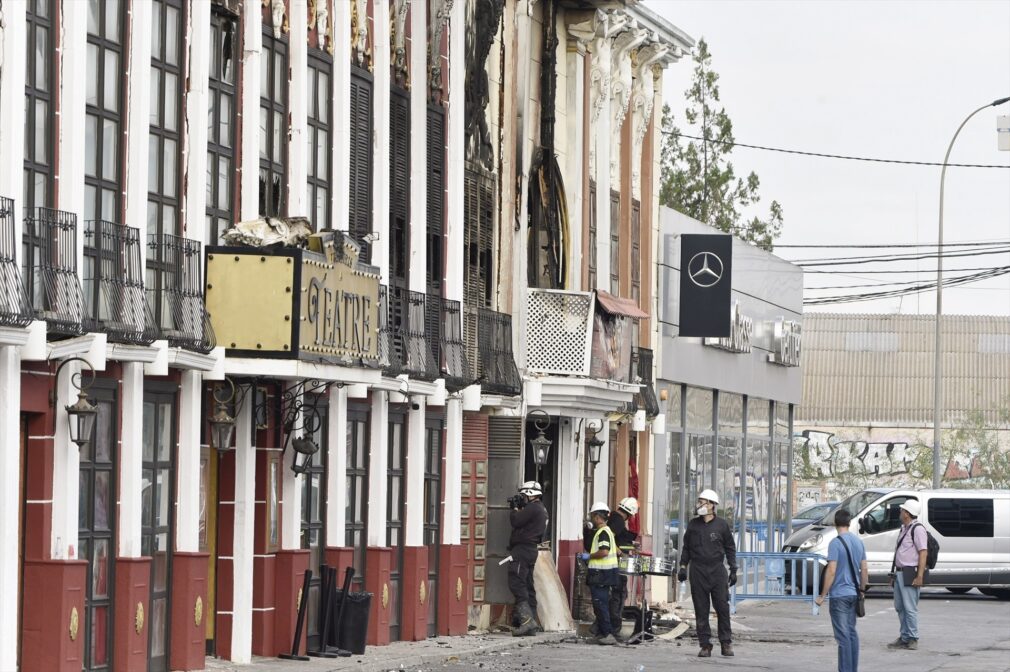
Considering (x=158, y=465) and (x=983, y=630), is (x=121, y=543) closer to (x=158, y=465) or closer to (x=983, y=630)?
(x=158, y=465)

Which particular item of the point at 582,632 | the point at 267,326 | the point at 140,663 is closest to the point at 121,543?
the point at 140,663

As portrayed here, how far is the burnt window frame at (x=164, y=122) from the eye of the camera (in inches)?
779

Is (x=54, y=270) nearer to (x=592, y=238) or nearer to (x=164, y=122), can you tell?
(x=164, y=122)

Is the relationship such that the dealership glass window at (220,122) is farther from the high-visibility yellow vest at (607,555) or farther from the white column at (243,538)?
the high-visibility yellow vest at (607,555)

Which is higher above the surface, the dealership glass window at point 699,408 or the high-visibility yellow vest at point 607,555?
the dealership glass window at point 699,408

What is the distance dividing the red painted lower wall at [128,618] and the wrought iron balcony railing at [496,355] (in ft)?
31.5

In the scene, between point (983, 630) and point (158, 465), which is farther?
point (983, 630)

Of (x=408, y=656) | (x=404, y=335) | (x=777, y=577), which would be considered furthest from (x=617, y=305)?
(x=408, y=656)

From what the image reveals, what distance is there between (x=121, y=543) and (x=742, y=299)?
25770 millimetres

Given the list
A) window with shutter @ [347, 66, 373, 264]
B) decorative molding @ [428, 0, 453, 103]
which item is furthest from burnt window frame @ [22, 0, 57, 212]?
decorative molding @ [428, 0, 453, 103]

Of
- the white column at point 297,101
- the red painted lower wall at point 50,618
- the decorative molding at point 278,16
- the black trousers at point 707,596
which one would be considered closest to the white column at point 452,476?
the black trousers at point 707,596

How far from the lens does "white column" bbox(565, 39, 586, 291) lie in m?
32.0

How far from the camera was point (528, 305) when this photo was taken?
30453 millimetres

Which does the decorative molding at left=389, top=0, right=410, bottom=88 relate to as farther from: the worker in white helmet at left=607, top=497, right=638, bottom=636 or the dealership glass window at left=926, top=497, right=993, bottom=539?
the dealership glass window at left=926, top=497, right=993, bottom=539
